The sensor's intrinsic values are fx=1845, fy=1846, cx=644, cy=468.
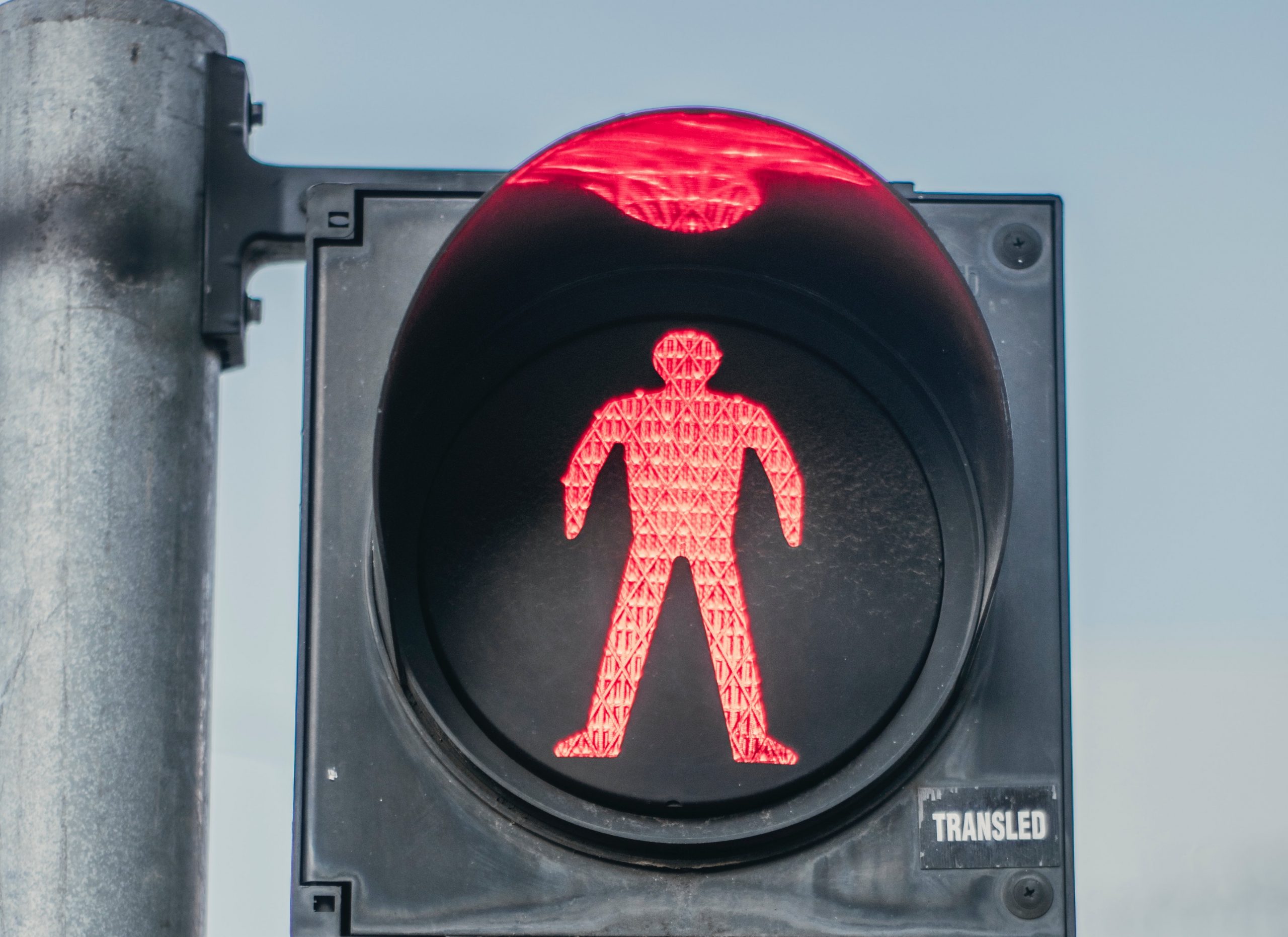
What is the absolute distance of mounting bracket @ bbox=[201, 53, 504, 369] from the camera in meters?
2.08

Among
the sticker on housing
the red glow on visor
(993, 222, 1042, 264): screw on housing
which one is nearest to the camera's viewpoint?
the red glow on visor

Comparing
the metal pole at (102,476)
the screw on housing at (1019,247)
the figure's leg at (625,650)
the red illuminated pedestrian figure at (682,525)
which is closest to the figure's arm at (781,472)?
the red illuminated pedestrian figure at (682,525)

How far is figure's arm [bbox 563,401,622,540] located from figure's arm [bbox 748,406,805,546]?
0.15 metres

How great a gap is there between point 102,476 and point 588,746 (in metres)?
0.60

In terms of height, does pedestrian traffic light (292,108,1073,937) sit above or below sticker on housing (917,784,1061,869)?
above

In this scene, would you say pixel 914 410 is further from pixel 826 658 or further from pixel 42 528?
pixel 42 528

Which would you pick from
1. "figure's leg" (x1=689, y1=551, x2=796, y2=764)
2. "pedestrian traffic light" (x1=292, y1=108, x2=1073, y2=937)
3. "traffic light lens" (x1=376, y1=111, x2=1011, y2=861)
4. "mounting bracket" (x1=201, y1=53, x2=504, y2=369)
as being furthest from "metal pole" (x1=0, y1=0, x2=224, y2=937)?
"figure's leg" (x1=689, y1=551, x2=796, y2=764)

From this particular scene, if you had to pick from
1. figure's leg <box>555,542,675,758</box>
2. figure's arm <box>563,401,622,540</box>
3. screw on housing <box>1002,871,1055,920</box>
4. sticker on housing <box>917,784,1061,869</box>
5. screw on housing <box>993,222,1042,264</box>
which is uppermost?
screw on housing <box>993,222,1042,264</box>

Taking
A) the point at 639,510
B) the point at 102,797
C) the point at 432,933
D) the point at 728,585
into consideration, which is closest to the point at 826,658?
the point at 728,585

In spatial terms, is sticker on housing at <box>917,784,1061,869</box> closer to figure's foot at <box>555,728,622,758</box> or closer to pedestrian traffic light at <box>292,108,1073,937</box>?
pedestrian traffic light at <box>292,108,1073,937</box>

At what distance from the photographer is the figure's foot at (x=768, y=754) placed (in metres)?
1.89

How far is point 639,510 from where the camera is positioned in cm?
190

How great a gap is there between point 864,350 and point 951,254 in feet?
0.68

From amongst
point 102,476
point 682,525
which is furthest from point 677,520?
point 102,476
